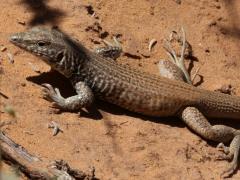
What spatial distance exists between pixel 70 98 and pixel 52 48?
0.63 meters

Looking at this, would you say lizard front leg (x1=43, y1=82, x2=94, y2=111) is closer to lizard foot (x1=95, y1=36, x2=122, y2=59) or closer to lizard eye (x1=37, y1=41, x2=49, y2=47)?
lizard eye (x1=37, y1=41, x2=49, y2=47)

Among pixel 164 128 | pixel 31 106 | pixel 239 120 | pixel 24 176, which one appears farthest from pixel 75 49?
pixel 239 120

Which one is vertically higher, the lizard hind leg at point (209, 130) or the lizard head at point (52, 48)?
the lizard head at point (52, 48)

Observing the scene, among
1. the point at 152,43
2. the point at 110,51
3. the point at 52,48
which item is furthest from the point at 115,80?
the point at 152,43

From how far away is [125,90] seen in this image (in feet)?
25.8

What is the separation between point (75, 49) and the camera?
25.3 feet

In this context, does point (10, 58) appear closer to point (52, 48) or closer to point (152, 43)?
point (52, 48)

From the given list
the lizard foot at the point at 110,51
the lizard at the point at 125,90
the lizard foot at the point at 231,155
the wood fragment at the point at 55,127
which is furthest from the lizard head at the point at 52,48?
the lizard foot at the point at 231,155

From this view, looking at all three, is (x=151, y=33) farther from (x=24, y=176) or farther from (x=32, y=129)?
(x=24, y=176)

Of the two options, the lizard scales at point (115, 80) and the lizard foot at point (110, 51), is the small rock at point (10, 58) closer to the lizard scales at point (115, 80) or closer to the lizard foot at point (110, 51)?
the lizard scales at point (115, 80)

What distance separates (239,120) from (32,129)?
317 cm

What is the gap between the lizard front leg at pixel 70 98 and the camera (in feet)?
24.5

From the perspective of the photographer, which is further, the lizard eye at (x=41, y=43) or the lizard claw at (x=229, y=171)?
the lizard claw at (x=229, y=171)

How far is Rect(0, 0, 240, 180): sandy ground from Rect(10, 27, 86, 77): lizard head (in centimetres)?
34
